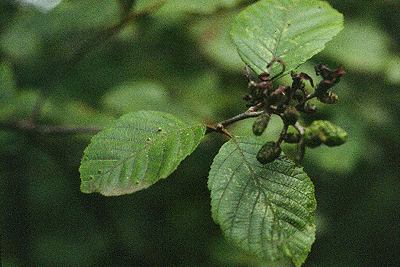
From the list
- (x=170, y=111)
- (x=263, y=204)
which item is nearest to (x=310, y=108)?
(x=263, y=204)

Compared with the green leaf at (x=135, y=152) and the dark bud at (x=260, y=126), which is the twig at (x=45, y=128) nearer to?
the green leaf at (x=135, y=152)

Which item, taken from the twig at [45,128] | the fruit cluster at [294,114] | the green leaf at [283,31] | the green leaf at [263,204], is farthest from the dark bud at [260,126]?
the twig at [45,128]

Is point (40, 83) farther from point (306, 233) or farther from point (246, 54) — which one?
point (306, 233)

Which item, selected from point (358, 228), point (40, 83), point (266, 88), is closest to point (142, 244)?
point (40, 83)

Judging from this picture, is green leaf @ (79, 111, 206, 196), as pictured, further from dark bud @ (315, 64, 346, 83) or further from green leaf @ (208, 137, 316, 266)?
dark bud @ (315, 64, 346, 83)

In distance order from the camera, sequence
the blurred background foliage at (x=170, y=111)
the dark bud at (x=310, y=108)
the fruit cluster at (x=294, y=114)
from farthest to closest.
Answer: the blurred background foliage at (x=170, y=111)
the dark bud at (x=310, y=108)
the fruit cluster at (x=294, y=114)

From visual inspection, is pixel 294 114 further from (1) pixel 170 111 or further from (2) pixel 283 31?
(1) pixel 170 111
